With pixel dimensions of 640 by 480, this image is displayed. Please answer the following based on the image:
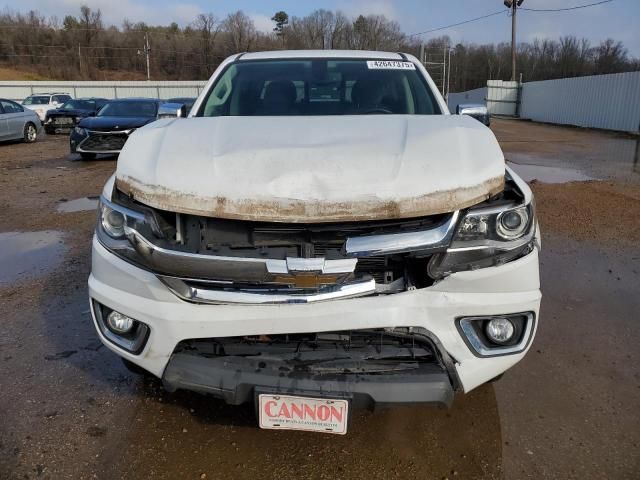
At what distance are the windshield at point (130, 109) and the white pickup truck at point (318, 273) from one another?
39.1 feet

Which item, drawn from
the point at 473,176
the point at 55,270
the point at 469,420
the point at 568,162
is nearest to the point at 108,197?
the point at 473,176

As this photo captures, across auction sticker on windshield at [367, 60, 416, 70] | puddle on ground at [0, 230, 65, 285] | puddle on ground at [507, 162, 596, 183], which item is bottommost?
puddle on ground at [0, 230, 65, 285]

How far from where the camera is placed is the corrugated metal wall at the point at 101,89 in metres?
45.7

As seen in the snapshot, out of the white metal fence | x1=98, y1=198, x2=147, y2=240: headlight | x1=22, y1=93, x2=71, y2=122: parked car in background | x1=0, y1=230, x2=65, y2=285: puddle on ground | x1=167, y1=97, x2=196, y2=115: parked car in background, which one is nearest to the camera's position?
x1=98, y1=198, x2=147, y2=240: headlight

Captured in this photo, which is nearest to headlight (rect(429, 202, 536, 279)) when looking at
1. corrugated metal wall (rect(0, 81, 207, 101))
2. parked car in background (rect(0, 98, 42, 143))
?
parked car in background (rect(0, 98, 42, 143))

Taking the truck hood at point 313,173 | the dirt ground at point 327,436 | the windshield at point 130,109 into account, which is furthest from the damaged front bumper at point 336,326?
the windshield at point 130,109

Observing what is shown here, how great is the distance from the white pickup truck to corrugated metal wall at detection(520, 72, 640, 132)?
2339 centimetres

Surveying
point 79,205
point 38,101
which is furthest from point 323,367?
point 38,101

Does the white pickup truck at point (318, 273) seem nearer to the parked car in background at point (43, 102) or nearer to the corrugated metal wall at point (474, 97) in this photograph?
the parked car in background at point (43, 102)

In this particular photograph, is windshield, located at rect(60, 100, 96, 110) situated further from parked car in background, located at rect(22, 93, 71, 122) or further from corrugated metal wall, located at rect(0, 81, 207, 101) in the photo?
corrugated metal wall, located at rect(0, 81, 207, 101)

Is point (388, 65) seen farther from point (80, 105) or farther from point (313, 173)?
point (80, 105)

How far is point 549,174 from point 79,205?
28.1 feet

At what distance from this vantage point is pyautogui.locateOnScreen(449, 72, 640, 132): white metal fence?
2247 centimetres

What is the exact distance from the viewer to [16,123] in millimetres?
16812
